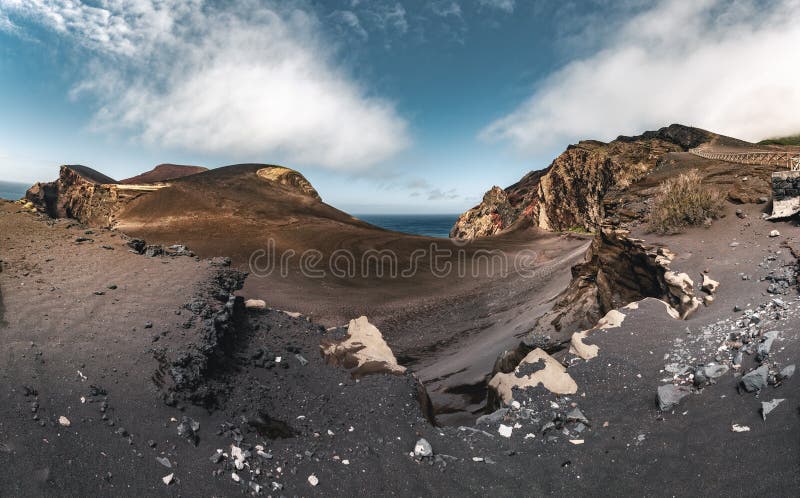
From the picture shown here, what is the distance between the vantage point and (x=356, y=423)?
5.37m

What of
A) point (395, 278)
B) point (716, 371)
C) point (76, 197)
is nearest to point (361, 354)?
point (716, 371)

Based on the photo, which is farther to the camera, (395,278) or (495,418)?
(395,278)

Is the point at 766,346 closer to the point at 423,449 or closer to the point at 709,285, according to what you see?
the point at 709,285

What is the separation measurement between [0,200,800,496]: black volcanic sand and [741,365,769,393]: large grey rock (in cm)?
9

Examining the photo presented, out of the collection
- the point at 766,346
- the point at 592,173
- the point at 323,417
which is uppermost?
the point at 592,173

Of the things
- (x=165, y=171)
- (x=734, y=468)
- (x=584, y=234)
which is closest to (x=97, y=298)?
(x=734, y=468)

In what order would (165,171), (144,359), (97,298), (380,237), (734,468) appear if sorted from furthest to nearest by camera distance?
(165,171) < (380,237) < (97,298) < (144,359) < (734,468)

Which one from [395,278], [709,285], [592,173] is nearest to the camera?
[709,285]

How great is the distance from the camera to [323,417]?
5.49m

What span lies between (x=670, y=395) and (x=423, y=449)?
3073 mm

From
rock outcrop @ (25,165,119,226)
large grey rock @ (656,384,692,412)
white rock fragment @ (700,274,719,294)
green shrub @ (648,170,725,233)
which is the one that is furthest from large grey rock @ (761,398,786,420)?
rock outcrop @ (25,165,119,226)

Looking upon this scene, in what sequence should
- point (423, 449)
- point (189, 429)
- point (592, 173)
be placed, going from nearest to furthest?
point (189, 429) → point (423, 449) → point (592, 173)

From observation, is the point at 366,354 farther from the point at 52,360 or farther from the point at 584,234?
the point at 584,234

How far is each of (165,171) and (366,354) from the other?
67825mm
